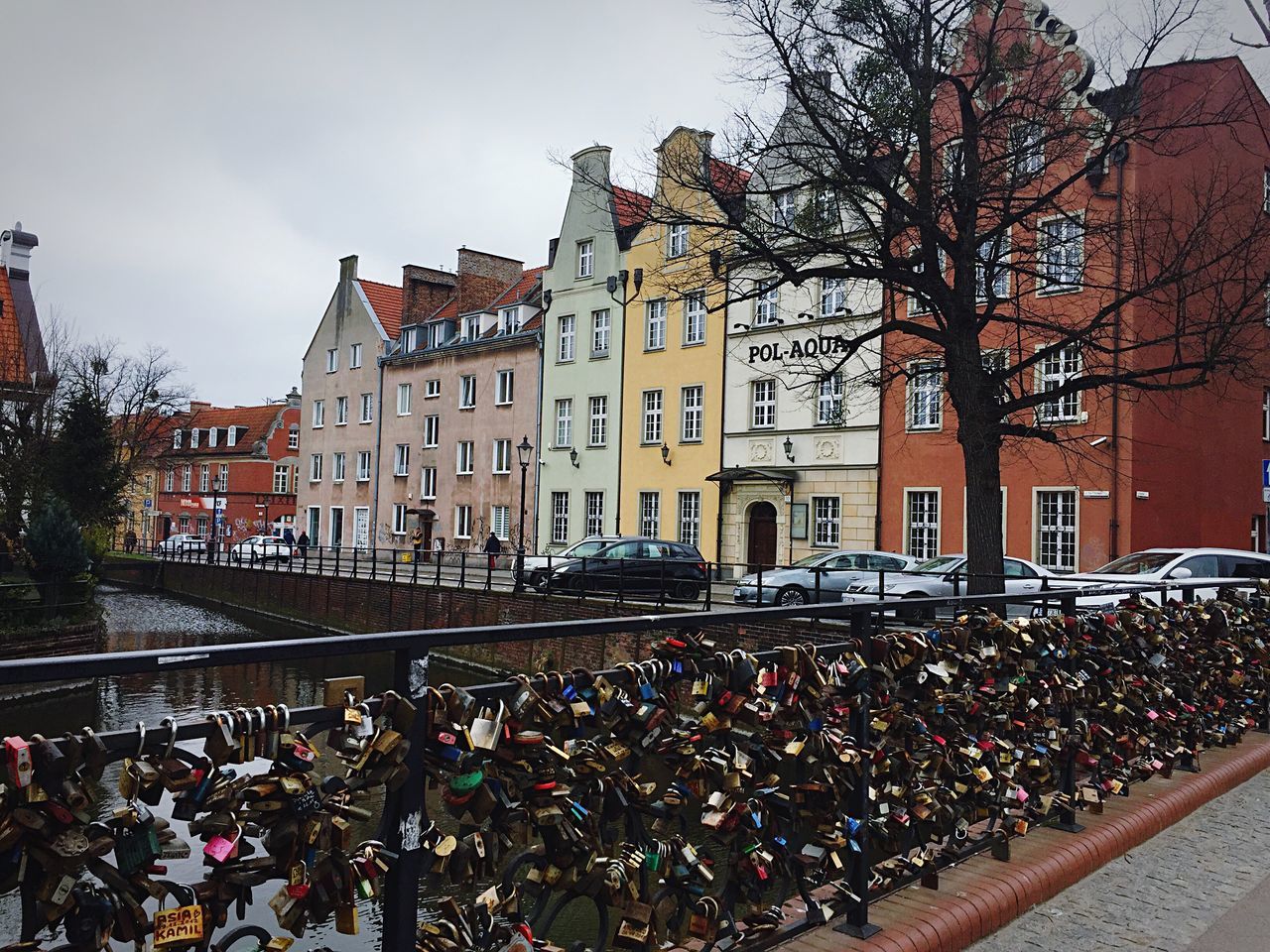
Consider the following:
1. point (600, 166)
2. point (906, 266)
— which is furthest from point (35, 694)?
point (600, 166)

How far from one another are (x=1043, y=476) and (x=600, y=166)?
20999 millimetres

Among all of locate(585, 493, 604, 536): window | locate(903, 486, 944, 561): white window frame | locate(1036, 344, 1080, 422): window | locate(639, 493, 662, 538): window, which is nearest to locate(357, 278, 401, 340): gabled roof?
locate(585, 493, 604, 536): window

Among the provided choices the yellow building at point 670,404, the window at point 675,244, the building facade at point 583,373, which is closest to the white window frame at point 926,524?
the yellow building at point 670,404

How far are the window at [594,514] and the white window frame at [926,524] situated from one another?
39.8ft

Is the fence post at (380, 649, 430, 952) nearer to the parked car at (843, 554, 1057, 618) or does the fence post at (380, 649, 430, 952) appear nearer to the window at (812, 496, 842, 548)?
the parked car at (843, 554, 1057, 618)

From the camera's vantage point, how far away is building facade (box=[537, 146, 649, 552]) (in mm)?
37125

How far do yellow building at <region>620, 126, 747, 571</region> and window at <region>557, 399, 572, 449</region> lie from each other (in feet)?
9.84

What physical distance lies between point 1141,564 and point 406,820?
18.6m

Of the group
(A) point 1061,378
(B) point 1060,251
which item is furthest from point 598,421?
(B) point 1060,251

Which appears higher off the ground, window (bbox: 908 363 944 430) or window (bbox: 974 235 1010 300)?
window (bbox: 974 235 1010 300)

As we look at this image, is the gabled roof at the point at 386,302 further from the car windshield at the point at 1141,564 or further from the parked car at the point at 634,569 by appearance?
the car windshield at the point at 1141,564

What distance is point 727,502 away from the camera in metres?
32.6

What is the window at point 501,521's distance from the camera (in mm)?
40781

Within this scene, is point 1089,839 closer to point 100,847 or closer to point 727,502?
point 100,847
